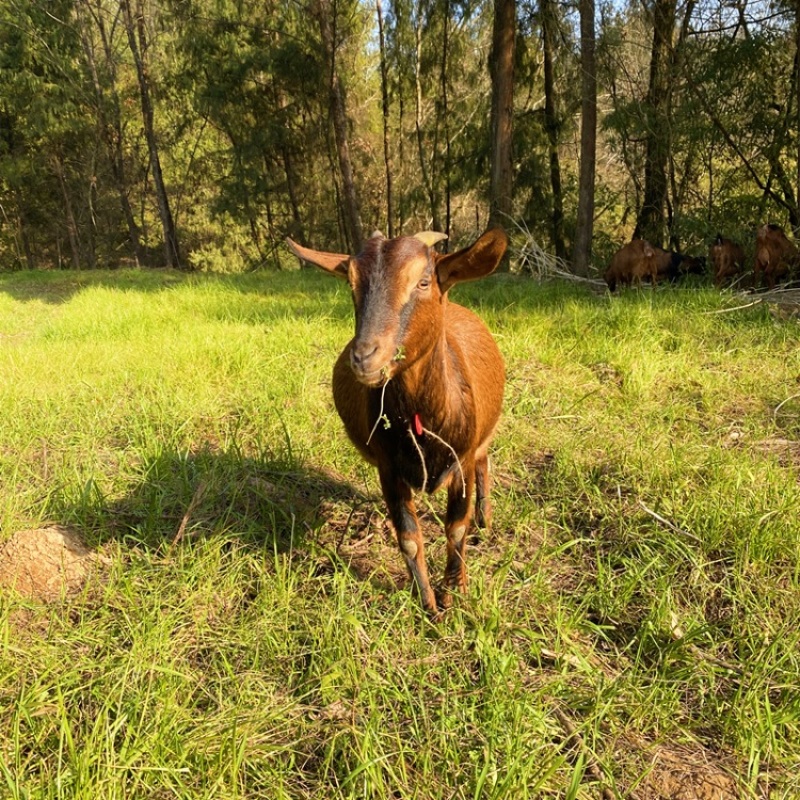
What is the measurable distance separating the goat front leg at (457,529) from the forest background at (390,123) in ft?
24.9

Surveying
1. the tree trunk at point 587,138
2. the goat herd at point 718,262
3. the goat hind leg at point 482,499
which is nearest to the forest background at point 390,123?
the tree trunk at point 587,138

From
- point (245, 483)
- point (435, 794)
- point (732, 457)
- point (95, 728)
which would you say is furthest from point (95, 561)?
point (732, 457)

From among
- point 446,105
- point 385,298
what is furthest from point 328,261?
point 446,105

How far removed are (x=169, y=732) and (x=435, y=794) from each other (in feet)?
2.64

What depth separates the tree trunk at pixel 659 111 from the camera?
8750 millimetres

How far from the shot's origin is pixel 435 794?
1552mm

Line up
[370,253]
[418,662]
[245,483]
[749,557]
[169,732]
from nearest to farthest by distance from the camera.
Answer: [169,732] → [370,253] → [418,662] → [749,557] → [245,483]

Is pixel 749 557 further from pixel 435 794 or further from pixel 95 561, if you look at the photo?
pixel 95 561

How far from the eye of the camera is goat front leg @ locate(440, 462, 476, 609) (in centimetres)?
228

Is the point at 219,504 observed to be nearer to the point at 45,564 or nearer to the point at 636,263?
the point at 45,564

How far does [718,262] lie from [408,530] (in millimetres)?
6803

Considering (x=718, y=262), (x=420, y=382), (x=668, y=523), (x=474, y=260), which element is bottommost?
(x=668, y=523)

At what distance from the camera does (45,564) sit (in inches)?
93.2

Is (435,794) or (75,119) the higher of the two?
(75,119)
